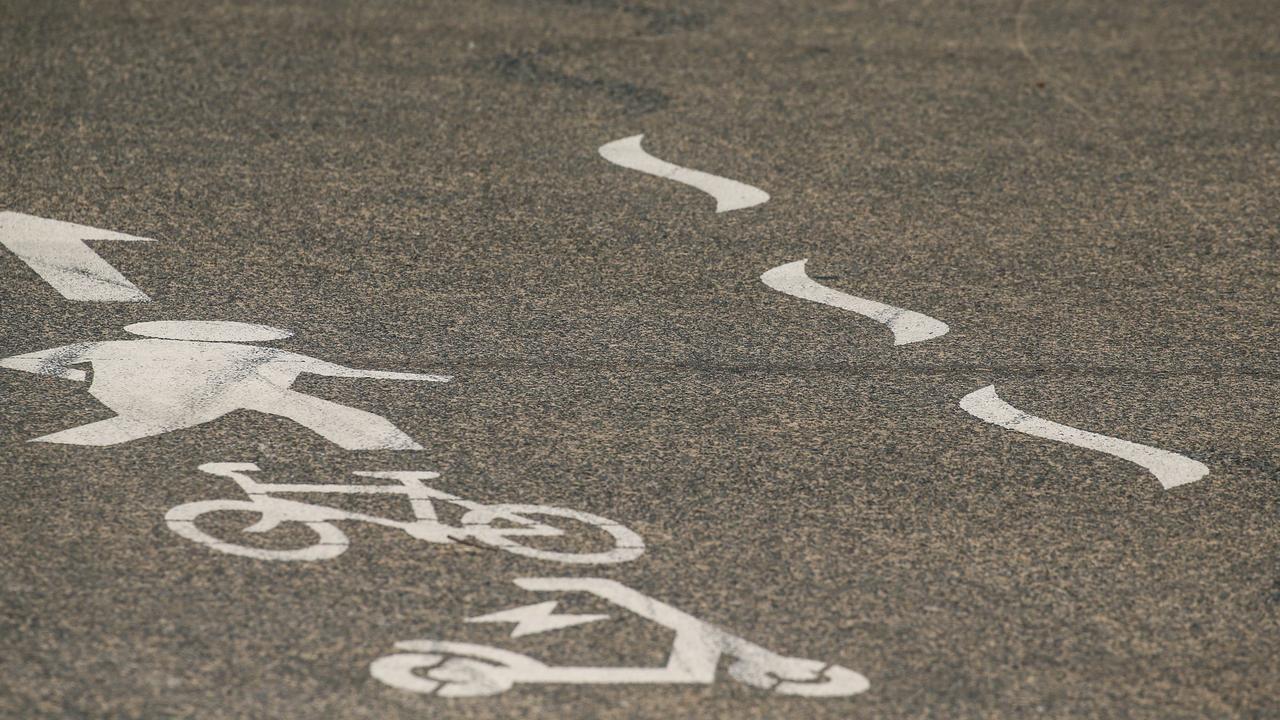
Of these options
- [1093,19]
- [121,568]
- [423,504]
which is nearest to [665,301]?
[423,504]

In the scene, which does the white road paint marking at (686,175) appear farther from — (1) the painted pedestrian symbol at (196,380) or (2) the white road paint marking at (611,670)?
(2) the white road paint marking at (611,670)

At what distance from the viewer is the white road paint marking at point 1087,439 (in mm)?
4082

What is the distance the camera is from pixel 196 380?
14.3 ft

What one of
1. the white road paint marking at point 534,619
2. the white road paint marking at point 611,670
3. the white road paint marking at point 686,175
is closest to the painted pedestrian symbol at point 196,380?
the white road paint marking at point 534,619

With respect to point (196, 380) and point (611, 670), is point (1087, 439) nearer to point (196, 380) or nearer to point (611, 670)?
point (611, 670)

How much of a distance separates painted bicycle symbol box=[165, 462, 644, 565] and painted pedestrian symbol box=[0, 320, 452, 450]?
0.27 m

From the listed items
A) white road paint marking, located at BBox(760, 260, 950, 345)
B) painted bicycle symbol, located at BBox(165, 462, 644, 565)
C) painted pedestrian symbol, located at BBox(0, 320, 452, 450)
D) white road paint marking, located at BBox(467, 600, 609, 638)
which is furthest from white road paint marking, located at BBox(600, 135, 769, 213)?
white road paint marking, located at BBox(467, 600, 609, 638)

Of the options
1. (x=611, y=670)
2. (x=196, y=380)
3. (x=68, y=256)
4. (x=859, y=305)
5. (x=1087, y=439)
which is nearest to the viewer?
(x=611, y=670)

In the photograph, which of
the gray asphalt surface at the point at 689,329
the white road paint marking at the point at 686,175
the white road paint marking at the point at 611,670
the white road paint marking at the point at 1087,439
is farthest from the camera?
the white road paint marking at the point at 686,175

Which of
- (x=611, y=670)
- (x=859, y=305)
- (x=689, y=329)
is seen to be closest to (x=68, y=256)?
(x=689, y=329)

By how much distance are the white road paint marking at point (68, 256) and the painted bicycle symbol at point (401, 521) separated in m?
1.31

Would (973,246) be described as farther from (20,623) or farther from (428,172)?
(20,623)

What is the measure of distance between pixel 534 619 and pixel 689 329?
1.70 meters

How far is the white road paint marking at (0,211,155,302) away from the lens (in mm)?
4944
